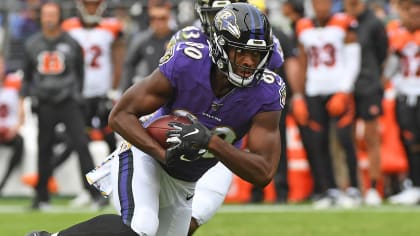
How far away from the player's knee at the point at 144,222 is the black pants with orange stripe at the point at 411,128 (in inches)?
229

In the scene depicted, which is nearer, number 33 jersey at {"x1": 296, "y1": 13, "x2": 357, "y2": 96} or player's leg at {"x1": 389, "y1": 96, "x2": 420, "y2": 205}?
number 33 jersey at {"x1": 296, "y1": 13, "x2": 357, "y2": 96}

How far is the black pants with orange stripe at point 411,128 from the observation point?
10062mm

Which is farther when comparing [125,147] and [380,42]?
[380,42]

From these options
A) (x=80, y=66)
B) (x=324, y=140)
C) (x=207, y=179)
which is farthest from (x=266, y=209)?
(x=207, y=179)

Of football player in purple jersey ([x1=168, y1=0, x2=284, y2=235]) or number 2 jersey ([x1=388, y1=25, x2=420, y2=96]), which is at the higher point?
football player in purple jersey ([x1=168, y1=0, x2=284, y2=235])

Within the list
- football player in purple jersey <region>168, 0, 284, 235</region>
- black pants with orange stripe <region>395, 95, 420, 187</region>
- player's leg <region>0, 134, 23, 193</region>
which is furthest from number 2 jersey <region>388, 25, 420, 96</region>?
player's leg <region>0, 134, 23, 193</region>

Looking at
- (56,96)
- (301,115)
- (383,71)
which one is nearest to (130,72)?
(56,96)

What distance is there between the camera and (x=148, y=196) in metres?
4.76

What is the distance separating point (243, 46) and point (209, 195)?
1.45 metres

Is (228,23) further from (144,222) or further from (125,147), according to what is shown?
(144,222)

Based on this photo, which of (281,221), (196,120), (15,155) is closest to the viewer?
(196,120)

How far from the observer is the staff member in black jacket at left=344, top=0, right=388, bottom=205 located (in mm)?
9828

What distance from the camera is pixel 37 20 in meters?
14.5

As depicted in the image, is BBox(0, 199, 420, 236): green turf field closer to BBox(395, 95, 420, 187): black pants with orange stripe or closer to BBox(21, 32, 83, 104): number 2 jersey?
BBox(395, 95, 420, 187): black pants with orange stripe
